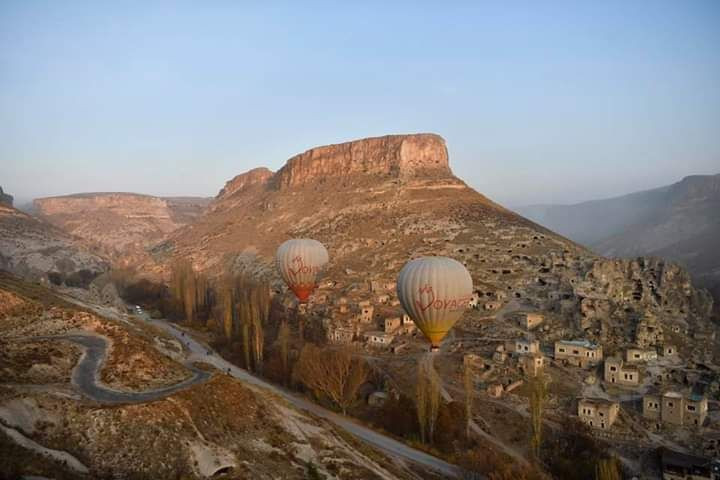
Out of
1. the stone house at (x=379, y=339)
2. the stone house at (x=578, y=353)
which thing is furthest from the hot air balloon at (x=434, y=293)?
the stone house at (x=379, y=339)

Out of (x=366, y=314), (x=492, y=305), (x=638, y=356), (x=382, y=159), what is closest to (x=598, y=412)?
(x=638, y=356)

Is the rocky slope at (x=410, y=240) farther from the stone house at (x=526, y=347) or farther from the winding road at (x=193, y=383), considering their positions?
the winding road at (x=193, y=383)

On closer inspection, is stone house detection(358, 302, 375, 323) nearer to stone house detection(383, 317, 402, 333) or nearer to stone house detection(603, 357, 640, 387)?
stone house detection(383, 317, 402, 333)

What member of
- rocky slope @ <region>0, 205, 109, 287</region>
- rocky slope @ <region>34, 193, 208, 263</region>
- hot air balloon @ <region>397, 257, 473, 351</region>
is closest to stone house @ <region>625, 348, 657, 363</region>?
hot air balloon @ <region>397, 257, 473, 351</region>

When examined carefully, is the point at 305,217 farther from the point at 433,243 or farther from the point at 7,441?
the point at 7,441

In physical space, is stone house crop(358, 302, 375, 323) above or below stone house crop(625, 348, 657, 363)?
above

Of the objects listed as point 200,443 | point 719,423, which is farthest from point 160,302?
point 719,423

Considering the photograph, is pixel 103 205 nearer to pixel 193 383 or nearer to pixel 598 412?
pixel 193 383
